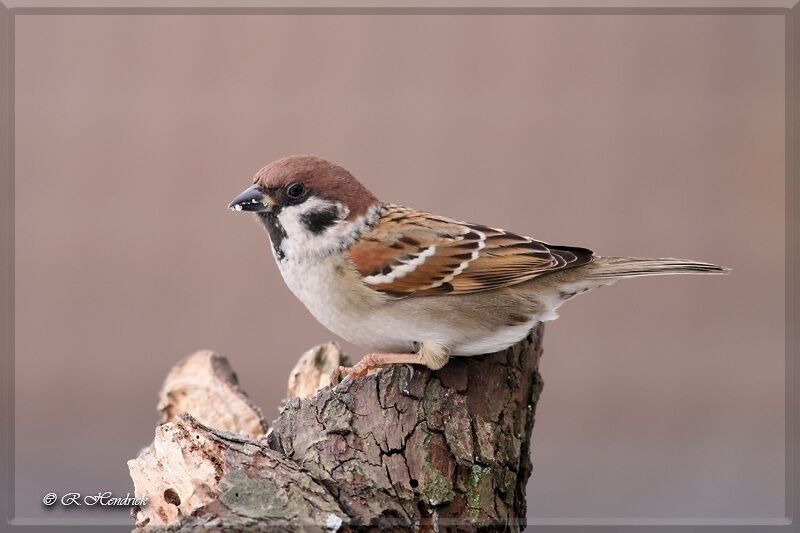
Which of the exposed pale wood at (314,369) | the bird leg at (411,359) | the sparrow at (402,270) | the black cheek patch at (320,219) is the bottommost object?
the exposed pale wood at (314,369)

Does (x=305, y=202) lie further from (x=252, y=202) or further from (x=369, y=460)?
(x=369, y=460)

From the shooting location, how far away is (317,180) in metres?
2.90

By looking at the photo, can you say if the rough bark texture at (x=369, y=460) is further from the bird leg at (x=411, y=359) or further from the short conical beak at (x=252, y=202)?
the short conical beak at (x=252, y=202)

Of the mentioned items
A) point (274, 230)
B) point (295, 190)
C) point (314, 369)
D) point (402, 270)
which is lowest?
point (314, 369)

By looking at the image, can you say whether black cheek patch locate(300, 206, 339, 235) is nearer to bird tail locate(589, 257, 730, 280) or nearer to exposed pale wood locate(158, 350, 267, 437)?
exposed pale wood locate(158, 350, 267, 437)

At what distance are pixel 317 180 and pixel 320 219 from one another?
5.1 inches

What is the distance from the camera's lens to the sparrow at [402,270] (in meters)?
2.86

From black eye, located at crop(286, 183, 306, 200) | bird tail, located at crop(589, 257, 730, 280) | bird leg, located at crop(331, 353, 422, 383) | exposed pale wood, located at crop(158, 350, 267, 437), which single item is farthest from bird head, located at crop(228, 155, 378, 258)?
bird tail, located at crop(589, 257, 730, 280)

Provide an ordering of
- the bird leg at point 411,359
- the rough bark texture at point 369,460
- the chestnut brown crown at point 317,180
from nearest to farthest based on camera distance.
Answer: the rough bark texture at point 369,460, the bird leg at point 411,359, the chestnut brown crown at point 317,180

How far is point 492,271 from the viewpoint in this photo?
293 cm

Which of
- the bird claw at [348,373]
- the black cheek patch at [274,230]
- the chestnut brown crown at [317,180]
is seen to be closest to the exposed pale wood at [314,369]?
the bird claw at [348,373]

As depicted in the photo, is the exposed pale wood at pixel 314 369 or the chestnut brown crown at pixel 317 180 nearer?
the chestnut brown crown at pixel 317 180

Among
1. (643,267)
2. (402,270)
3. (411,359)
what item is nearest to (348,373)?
(411,359)

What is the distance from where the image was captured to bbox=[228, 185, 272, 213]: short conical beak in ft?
9.32
